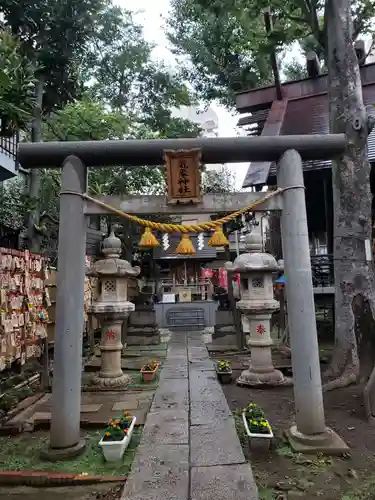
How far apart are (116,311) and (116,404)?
2.06m

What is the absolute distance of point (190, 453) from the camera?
4164mm

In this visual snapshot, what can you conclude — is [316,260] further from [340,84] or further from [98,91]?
[98,91]

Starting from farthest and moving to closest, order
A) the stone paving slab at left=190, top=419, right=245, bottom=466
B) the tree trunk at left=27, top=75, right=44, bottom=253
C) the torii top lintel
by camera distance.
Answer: the tree trunk at left=27, top=75, right=44, bottom=253 → the torii top lintel → the stone paving slab at left=190, top=419, right=245, bottom=466

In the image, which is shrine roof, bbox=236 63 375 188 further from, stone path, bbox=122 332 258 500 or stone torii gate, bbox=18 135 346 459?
stone path, bbox=122 332 258 500

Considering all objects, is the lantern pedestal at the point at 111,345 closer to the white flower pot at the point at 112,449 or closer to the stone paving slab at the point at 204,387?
the stone paving slab at the point at 204,387

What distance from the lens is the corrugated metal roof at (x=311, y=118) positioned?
12529 millimetres

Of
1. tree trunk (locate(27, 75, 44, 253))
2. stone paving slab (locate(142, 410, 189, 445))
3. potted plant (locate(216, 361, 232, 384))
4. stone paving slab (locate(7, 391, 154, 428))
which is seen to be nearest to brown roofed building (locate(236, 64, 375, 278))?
potted plant (locate(216, 361, 232, 384))

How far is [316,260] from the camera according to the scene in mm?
13492

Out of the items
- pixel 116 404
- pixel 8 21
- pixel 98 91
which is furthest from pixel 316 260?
pixel 98 91

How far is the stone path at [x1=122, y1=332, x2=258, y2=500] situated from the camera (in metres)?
3.37

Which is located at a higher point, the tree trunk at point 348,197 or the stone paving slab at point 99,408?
the tree trunk at point 348,197

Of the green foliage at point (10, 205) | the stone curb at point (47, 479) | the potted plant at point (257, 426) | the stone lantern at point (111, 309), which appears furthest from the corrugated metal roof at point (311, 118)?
the stone curb at point (47, 479)

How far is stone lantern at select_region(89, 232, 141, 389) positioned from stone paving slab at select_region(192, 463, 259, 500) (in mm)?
4394

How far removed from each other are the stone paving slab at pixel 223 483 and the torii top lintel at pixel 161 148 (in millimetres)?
3806
